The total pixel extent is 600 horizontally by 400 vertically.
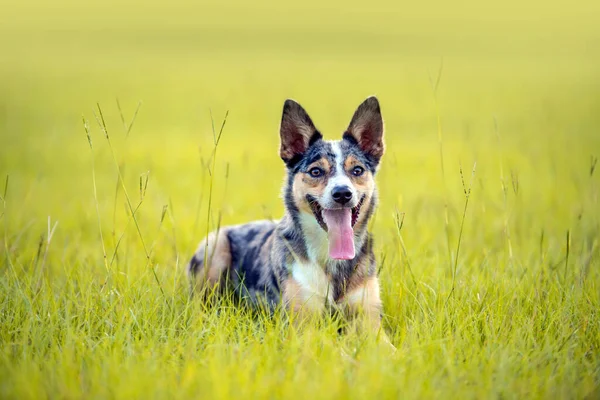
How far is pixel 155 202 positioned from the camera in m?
10.8

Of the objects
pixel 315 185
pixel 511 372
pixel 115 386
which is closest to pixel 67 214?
pixel 315 185

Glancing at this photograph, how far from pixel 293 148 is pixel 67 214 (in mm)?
5280

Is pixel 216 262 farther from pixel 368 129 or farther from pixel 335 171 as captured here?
pixel 368 129

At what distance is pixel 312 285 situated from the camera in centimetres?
525

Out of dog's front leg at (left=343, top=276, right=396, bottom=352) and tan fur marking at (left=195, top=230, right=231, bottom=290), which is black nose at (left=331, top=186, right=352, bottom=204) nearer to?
dog's front leg at (left=343, top=276, right=396, bottom=352)

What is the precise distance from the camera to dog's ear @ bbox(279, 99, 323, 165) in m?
5.58

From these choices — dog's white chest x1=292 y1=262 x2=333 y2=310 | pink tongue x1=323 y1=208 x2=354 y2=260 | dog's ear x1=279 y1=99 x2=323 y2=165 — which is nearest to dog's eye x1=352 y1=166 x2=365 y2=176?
pink tongue x1=323 y1=208 x2=354 y2=260

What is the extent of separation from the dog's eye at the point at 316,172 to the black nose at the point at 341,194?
1.36 feet

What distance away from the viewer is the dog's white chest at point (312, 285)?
5.18 m

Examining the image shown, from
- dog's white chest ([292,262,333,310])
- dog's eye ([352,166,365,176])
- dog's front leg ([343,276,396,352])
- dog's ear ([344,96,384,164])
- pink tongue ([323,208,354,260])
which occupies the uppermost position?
dog's ear ([344,96,384,164])

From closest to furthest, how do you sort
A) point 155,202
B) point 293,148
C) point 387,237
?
point 293,148 < point 387,237 < point 155,202

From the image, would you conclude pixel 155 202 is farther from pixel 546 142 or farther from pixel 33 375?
pixel 546 142

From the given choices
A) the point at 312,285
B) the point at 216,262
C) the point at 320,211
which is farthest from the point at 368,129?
the point at 216,262

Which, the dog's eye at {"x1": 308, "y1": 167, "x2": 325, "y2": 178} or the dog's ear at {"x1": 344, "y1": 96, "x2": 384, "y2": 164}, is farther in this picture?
the dog's ear at {"x1": 344, "y1": 96, "x2": 384, "y2": 164}
